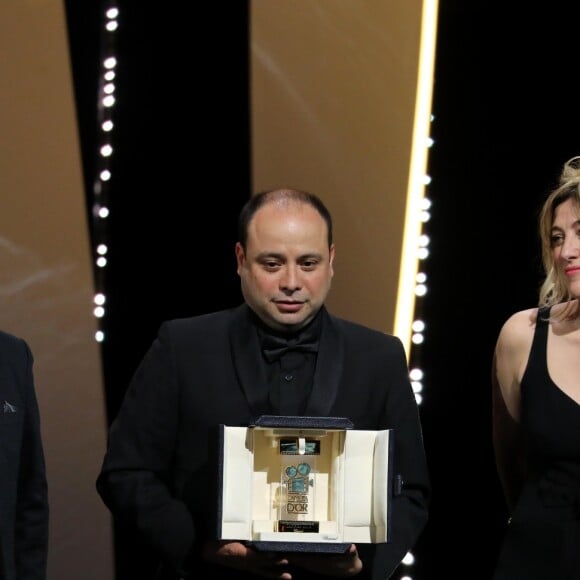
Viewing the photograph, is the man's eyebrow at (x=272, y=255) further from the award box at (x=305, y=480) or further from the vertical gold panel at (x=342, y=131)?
the vertical gold panel at (x=342, y=131)

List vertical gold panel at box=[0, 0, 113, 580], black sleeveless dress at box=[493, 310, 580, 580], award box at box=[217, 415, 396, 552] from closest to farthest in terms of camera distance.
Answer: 1. award box at box=[217, 415, 396, 552]
2. black sleeveless dress at box=[493, 310, 580, 580]
3. vertical gold panel at box=[0, 0, 113, 580]

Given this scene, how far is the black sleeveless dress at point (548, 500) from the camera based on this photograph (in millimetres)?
2605

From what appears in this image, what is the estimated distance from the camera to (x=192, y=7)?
146 inches

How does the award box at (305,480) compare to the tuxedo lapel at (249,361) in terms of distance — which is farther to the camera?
the tuxedo lapel at (249,361)

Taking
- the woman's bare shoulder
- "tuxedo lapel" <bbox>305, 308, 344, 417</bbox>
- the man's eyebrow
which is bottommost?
"tuxedo lapel" <bbox>305, 308, 344, 417</bbox>

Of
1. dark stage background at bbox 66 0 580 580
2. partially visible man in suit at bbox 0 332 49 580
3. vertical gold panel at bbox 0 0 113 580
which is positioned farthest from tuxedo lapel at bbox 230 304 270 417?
vertical gold panel at bbox 0 0 113 580

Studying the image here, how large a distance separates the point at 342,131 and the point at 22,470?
5.22 feet

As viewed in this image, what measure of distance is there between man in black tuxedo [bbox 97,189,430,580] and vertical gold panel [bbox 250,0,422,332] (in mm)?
952

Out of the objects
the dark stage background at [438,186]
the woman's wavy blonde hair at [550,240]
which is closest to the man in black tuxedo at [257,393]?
the woman's wavy blonde hair at [550,240]

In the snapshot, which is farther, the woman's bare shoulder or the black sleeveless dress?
the woman's bare shoulder

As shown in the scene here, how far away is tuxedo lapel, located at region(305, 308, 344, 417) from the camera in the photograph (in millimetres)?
2676

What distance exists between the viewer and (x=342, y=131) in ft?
12.4

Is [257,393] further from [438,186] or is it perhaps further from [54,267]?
[438,186]

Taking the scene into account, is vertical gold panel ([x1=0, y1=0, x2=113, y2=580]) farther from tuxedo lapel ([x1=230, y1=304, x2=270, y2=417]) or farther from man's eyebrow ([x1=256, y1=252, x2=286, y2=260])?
man's eyebrow ([x1=256, y1=252, x2=286, y2=260])
